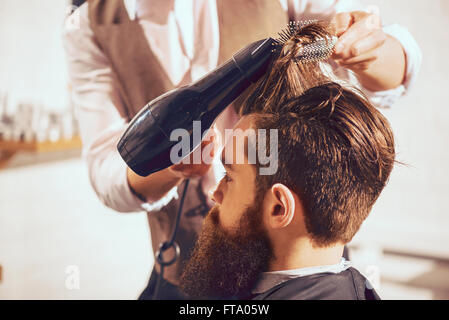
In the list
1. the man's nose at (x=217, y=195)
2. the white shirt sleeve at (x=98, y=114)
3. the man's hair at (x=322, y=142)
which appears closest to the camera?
the man's hair at (x=322, y=142)

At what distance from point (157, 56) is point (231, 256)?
0.48 m

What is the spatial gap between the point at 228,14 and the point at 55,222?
69cm

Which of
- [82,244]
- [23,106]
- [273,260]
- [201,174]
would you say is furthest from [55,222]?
[273,260]

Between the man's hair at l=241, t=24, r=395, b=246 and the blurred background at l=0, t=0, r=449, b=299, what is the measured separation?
0.47 ft

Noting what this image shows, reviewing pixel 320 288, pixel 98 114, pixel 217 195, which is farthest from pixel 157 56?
pixel 320 288

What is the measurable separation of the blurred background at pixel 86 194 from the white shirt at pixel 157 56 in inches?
1.5

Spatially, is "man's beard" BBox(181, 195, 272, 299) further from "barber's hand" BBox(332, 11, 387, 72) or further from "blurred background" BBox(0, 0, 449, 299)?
"barber's hand" BBox(332, 11, 387, 72)

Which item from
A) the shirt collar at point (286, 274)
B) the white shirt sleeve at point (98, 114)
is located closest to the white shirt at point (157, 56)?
the white shirt sleeve at point (98, 114)

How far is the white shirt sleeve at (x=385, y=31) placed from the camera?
2.67 feet

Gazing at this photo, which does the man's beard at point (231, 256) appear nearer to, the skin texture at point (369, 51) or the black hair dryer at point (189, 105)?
the black hair dryer at point (189, 105)

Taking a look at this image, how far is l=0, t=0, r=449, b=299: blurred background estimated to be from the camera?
2.83ft

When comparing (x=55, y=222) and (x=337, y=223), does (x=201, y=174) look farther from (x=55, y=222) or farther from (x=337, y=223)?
(x=55, y=222)

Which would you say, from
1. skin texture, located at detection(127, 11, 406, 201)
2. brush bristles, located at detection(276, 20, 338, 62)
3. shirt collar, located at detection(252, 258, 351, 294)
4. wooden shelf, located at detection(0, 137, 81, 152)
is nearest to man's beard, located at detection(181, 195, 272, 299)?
shirt collar, located at detection(252, 258, 351, 294)
